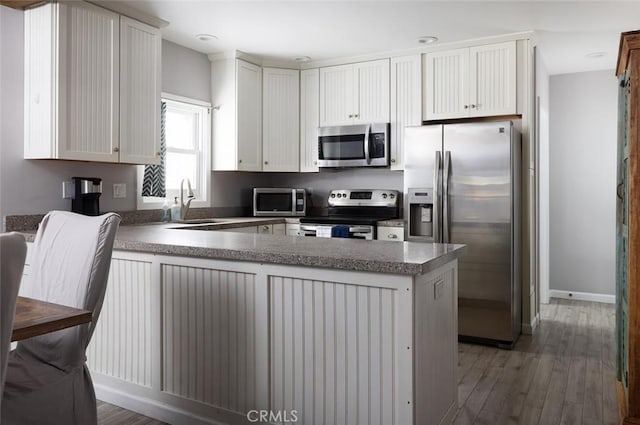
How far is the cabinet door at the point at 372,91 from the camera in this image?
4.43m

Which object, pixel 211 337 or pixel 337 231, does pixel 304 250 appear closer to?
pixel 211 337

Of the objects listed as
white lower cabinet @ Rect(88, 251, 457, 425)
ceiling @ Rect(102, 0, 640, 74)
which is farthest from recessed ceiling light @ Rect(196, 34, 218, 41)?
white lower cabinet @ Rect(88, 251, 457, 425)

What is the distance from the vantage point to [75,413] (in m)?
1.77

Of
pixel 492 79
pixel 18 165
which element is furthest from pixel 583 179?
pixel 18 165

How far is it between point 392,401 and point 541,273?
3.70 m

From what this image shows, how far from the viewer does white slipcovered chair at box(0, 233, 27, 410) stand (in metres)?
1.01

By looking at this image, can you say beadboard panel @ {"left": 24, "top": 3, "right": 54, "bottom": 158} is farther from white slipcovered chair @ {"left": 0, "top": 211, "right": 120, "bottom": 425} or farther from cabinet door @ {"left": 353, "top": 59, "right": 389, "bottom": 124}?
cabinet door @ {"left": 353, "top": 59, "right": 389, "bottom": 124}

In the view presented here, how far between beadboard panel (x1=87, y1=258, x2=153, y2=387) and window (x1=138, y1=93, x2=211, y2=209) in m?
1.55

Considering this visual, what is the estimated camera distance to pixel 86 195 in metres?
3.30

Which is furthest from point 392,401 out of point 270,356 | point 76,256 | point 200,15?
point 200,15

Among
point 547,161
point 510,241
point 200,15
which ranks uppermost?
point 200,15

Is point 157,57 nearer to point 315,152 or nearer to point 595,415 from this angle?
point 315,152

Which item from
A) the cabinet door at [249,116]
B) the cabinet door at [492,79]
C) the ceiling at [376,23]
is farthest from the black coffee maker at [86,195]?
the cabinet door at [492,79]

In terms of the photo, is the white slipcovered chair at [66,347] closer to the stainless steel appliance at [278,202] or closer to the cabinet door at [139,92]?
the cabinet door at [139,92]
